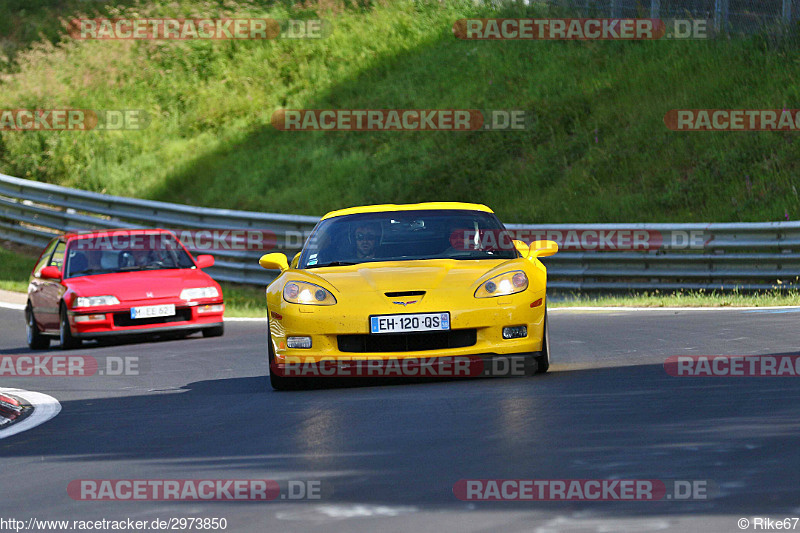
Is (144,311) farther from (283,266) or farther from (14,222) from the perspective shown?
(14,222)

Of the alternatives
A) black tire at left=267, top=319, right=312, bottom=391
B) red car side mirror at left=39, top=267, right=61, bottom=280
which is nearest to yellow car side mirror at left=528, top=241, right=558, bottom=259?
black tire at left=267, top=319, right=312, bottom=391

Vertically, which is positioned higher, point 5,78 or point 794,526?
point 5,78

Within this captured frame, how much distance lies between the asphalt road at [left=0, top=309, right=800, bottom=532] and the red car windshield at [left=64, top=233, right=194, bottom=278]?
15.9 feet

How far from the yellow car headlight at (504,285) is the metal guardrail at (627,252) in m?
8.95

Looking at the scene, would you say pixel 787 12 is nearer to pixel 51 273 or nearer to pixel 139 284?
pixel 139 284

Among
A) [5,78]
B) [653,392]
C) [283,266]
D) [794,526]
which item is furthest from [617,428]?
[5,78]

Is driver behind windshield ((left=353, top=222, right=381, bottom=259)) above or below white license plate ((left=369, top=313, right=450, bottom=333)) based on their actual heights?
above

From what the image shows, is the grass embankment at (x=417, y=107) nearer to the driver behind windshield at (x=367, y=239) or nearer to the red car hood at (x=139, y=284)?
the red car hood at (x=139, y=284)

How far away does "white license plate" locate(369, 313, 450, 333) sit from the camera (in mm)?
9227

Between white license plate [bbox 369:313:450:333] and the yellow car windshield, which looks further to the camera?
the yellow car windshield

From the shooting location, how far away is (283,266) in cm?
1058

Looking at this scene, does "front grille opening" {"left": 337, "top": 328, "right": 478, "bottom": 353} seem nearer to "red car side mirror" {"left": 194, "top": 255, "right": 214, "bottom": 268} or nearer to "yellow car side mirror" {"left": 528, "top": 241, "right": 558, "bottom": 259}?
"yellow car side mirror" {"left": 528, "top": 241, "right": 558, "bottom": 259}

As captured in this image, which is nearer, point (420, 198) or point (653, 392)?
point (653, 392)

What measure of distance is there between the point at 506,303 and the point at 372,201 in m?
16.5
